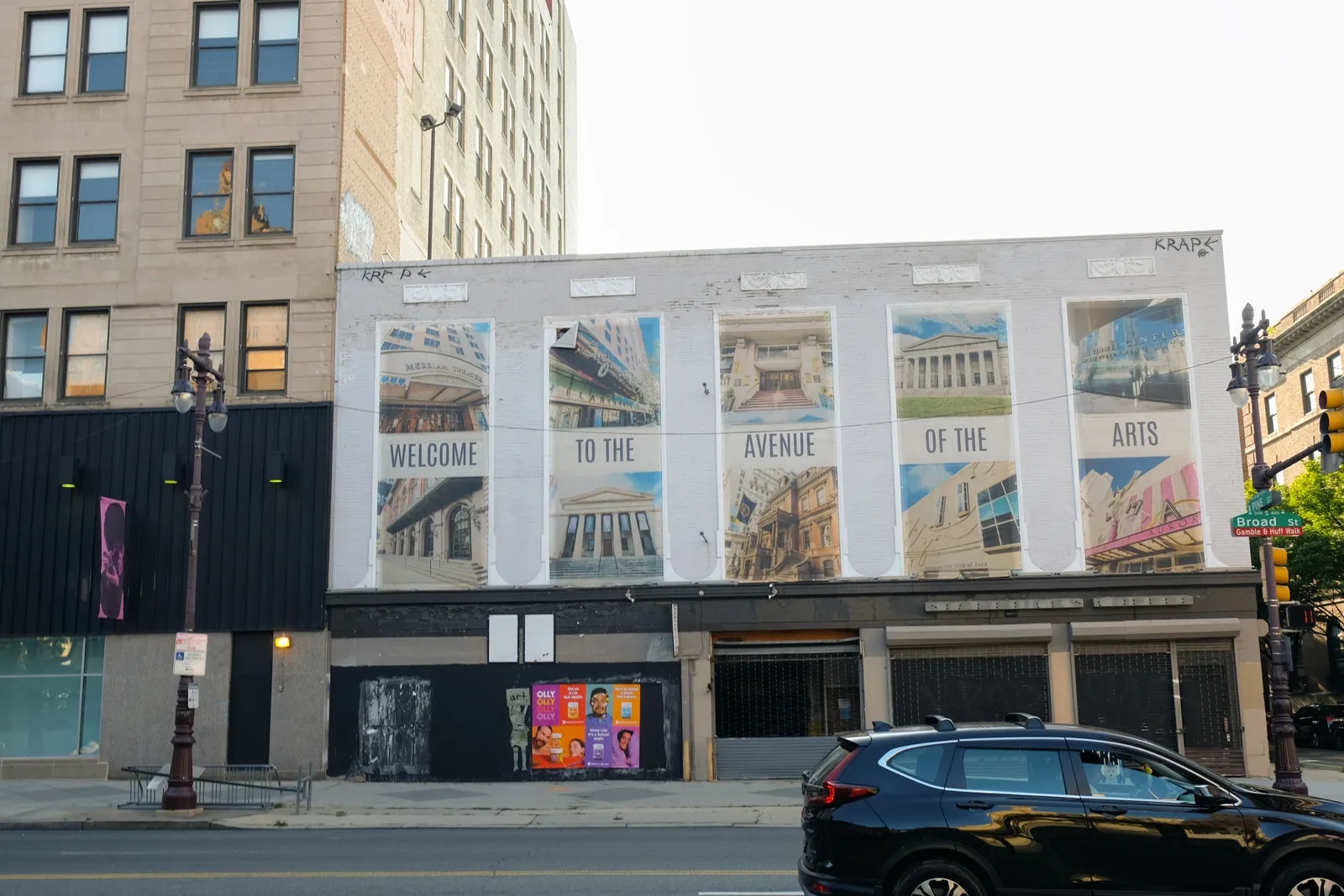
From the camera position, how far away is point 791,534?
82.8ft

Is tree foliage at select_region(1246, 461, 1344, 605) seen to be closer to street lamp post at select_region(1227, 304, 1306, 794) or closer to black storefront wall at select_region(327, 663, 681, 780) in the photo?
street lamp post at select_region(1227, 304, 1306, 794)

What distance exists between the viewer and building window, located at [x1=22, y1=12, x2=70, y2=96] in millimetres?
28406

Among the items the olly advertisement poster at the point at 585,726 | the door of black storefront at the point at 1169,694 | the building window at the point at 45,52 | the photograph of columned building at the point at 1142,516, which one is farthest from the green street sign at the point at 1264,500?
the building window at the point at 45,52

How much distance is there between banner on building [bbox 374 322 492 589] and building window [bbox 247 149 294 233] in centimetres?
381

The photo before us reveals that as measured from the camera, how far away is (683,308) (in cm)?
2623

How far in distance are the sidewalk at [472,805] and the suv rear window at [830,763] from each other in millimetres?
7933

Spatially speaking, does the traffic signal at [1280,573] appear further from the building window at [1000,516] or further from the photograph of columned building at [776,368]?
the photograph of columned building at [776,368]

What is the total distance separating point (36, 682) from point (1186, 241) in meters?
26.7

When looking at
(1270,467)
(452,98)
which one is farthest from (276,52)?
(1270,467)

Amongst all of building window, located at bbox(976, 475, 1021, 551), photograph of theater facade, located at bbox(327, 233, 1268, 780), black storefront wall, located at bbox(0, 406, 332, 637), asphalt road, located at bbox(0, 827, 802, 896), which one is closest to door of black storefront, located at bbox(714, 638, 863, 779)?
photograph of theater facade, located at bbox(327, 233, 1268, 780)

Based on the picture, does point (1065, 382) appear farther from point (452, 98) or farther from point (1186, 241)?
point (452, 98)

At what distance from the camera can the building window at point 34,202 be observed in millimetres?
27922

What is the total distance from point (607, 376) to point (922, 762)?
17.0m

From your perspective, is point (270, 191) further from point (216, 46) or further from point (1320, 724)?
point (1320, 724)
